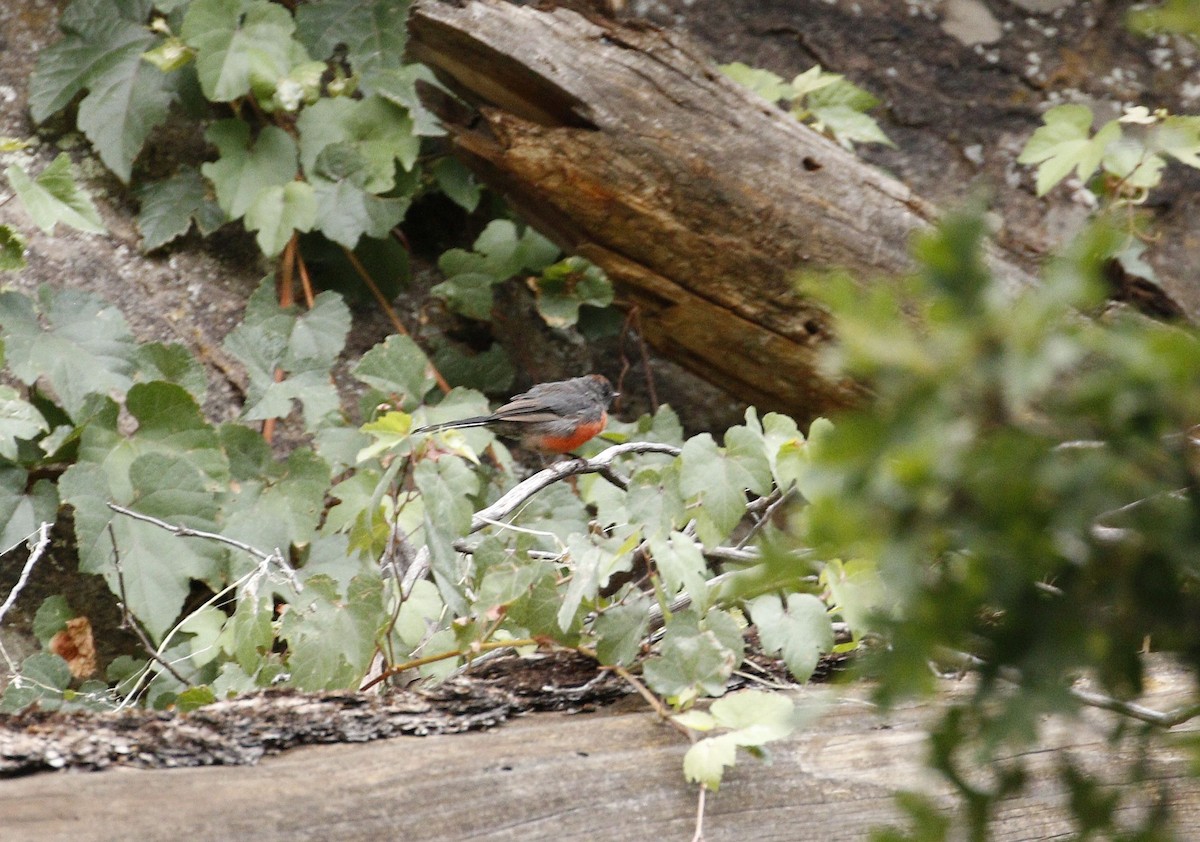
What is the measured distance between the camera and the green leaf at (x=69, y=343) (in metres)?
3.21

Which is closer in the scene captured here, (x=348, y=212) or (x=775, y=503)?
(x=775, y=503)

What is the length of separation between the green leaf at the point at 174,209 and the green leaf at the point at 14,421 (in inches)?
36.5

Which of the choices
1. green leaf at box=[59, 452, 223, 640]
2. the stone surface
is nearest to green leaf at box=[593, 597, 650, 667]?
green leaf at box=[59, 452, 223, 640]

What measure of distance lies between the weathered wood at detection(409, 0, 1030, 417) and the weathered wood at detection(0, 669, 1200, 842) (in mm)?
1831

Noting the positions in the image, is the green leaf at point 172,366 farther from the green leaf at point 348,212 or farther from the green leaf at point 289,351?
the green leaf at point 348,212

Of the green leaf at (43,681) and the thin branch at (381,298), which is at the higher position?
the thin branch at (381,298)

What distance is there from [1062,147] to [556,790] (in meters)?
3.10

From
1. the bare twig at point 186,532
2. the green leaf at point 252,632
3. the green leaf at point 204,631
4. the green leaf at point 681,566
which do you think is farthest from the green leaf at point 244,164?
the green leaf at point 681,566

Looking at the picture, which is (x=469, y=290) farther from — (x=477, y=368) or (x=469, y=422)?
(x=469, y=422)

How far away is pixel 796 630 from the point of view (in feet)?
6.52

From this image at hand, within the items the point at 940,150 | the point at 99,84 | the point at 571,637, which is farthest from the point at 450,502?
the point at 940,150

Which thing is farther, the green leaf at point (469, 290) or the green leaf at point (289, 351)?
the green leaf at point (469, 290)

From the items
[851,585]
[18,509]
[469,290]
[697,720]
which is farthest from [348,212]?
[697,720]

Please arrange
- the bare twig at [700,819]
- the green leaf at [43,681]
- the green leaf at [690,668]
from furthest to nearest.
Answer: the green leaf at [43,681] → the green leaf at [690,668] → the bare twig at [700,819]
